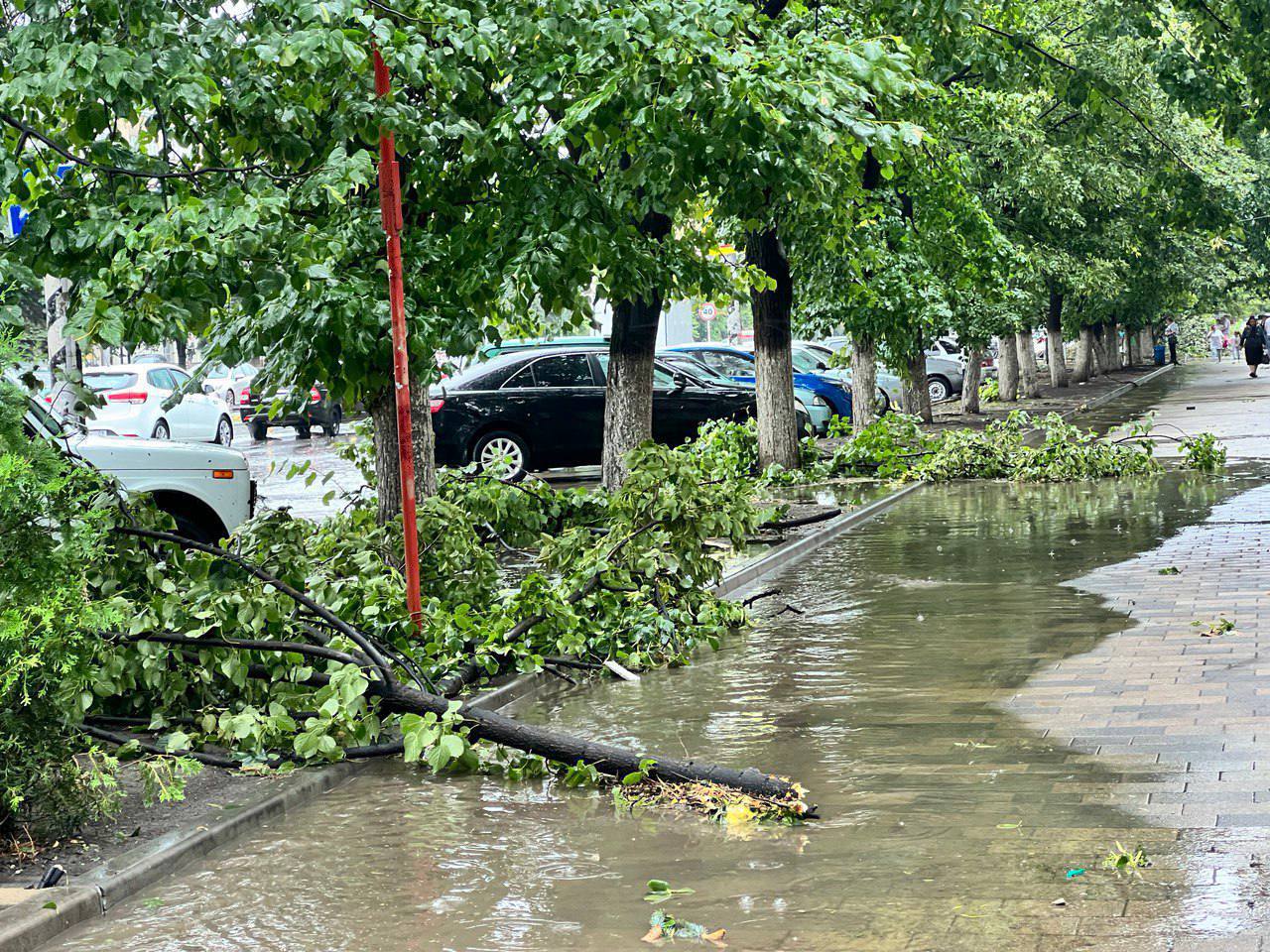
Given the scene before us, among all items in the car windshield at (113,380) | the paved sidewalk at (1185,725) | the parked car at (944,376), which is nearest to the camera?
the paved sidewalk at (1185,725)

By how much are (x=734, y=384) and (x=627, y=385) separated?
331 inches

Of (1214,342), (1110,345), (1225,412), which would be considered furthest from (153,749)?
(1214,342)

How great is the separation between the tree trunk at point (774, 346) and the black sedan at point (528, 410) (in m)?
2.46

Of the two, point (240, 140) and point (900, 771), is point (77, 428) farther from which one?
point (900, 771)

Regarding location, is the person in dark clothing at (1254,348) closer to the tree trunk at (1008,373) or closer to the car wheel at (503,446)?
the tree trunk at (1008,373)

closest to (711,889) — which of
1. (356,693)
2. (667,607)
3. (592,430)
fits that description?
(356,693)

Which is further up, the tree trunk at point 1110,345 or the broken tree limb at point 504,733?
the tree trunk at point 1110,345

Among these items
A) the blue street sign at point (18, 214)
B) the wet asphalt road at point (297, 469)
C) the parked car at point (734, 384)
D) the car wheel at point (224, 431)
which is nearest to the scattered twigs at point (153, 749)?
the blue street sign at point (18, 214)

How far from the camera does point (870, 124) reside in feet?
31.5

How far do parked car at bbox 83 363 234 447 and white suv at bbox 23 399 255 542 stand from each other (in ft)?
47.1

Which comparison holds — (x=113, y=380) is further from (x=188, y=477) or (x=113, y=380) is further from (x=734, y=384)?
(x=188, y=477)

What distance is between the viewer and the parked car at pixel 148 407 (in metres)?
26.6

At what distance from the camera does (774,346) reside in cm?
1925

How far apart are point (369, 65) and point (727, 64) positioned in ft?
6.77
